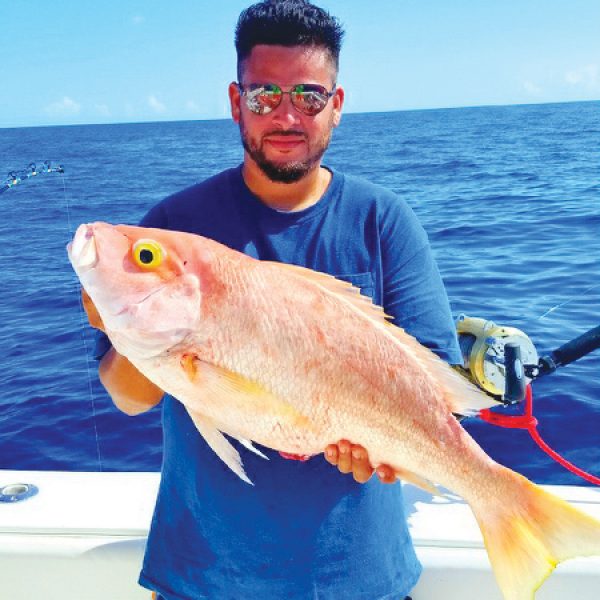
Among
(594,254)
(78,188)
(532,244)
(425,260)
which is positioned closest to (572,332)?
(594,254)

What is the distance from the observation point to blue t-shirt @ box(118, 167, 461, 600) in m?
2.08

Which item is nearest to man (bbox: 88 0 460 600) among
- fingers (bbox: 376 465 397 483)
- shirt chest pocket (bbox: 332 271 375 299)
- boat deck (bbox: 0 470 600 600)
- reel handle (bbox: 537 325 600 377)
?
shirt chest pocket (bbox: 332 271 375 299)

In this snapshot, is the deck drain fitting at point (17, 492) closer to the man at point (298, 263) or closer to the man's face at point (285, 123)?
the man at point (298, 263)

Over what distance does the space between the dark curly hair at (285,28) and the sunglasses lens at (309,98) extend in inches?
5.0

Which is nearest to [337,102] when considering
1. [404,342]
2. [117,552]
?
[404,342]

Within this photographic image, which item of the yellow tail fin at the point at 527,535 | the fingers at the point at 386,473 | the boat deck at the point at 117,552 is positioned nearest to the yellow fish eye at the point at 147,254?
the fingers at the point at 386,473

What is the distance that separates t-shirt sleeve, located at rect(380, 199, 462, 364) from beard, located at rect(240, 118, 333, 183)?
29 centimetres

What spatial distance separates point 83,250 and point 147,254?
0.16 m

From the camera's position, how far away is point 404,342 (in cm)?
199

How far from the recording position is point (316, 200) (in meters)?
2.22

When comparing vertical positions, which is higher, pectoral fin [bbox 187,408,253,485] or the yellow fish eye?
the yellow fish eye

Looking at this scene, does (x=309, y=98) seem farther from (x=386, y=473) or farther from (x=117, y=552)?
(x=117, y=552)

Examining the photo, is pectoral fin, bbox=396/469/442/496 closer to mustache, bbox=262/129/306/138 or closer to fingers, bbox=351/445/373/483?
fingers, bbox=351/445/373/483

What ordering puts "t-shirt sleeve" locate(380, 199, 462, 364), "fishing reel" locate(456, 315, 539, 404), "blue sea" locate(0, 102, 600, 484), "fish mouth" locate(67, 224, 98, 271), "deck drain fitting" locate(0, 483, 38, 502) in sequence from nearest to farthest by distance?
"fish mouth" locate(67, 224, 98, 271) < "t-shirt sleeve" locate(380, 199, 462, 364) < "deck drain fitting" locate(0, 483, 38, 502) < "fishing reel" locate(456, 315, 539, 404) < "blue sea" locate(0, 102, 600, 484)
